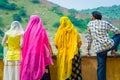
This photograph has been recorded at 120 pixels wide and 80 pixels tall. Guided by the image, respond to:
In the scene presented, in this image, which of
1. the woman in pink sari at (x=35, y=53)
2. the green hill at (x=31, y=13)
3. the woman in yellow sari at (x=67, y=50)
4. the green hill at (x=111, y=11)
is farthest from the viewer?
the green hill at (x=31, y=13)

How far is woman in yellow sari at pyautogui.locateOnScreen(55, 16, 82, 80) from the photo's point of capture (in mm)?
5566

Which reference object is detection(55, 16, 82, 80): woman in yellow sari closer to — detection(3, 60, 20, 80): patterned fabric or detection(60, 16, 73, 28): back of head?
Result: detection(60, 16, 73, 28): back of head

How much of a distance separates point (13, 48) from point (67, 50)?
0.81 metres

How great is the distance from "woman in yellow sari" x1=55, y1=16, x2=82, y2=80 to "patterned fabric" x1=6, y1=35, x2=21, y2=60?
0.60 m

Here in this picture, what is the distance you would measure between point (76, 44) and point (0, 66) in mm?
1403

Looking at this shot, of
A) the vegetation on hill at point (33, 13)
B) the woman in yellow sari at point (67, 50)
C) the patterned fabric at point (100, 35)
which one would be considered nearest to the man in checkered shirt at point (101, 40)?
the patterned fabric at point (100, 35)

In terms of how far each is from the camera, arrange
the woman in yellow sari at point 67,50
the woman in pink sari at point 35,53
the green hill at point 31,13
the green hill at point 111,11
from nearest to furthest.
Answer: the woman in pink sari at point 35,53 < the woman in yellow sari at point 67,50 < the green hill at point 111,11 < the green hill at point 31,13

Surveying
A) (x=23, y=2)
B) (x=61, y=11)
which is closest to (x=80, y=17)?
(x=61, y=11)

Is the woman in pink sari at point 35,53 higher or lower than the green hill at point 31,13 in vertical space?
lower

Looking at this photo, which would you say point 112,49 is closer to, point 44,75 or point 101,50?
point 101,50

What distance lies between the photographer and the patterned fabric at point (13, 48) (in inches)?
220

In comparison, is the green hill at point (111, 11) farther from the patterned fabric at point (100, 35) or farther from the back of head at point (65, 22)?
the back of head at point (65, 22)

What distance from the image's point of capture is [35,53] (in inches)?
209

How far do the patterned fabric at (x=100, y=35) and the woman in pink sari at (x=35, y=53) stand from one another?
74cm
